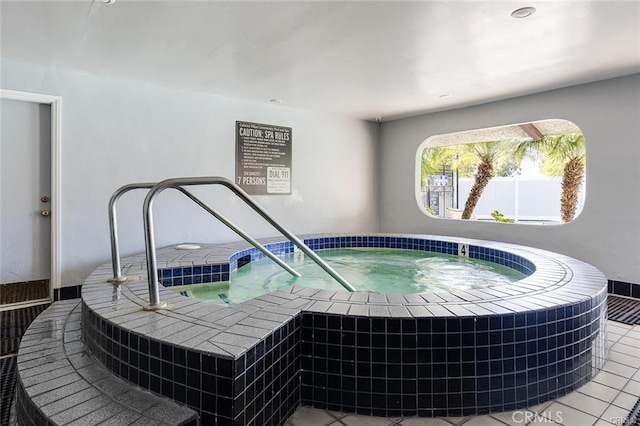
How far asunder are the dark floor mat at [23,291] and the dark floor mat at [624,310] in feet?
17.1

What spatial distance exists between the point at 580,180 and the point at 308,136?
14.2ft

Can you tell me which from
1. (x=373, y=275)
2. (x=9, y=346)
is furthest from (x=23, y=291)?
(x=373, y=275)

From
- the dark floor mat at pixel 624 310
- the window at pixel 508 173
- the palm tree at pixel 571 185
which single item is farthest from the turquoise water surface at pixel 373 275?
the palm tree at pixel 571 185

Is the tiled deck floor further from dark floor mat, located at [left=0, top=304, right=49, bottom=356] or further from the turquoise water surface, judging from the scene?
dark floor mat, located at [left=0, top=304, right=49, bottom=356]

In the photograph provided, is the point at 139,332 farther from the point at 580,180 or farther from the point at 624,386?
the point at 580,180

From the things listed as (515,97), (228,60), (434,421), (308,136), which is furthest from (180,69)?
(515,97)

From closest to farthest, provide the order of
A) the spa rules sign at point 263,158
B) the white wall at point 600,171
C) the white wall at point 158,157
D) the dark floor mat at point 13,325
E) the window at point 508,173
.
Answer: the dark floor mat at point 13,325
the white wall at point 158,157
the white wall at point 600,171
the spa rules sign at point 263,158
the window at point 508,173

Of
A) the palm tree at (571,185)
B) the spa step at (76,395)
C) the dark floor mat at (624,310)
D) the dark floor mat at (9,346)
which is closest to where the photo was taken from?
the spa step at (76,395)

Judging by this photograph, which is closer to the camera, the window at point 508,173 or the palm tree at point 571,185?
the palm tree at point 571,185

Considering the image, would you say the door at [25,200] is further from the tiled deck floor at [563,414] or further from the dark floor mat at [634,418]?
the dark floor mat at [634,418]

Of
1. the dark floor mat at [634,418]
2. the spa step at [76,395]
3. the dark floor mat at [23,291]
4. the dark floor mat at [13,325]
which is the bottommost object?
the dark floor mat at [13,325]

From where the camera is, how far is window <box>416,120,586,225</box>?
5569mm

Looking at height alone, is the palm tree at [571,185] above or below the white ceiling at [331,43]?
below

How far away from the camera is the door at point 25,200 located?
3240 mm
